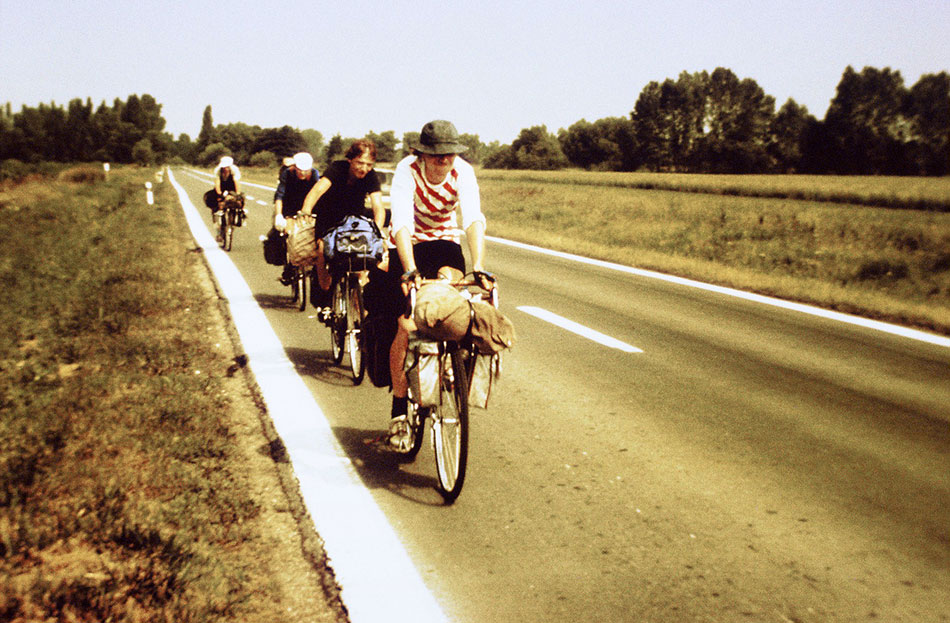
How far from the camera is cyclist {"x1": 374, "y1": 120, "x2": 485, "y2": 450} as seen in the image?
3961mm

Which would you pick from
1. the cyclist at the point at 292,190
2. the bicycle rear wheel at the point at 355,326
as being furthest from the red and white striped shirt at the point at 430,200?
the cyclist at the point at 292,190

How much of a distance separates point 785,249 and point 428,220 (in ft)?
52.1

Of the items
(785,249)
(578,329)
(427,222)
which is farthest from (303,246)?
(785,249)

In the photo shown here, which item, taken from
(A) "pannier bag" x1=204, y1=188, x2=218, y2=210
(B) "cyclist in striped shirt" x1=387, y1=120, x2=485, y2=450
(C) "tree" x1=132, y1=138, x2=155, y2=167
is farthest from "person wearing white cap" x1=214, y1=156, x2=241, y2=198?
(C) "tree" x1=132, y1=138, x2=155, y2=167

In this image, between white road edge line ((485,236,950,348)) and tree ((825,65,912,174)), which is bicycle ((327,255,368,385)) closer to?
white road edge line ((485,236,950,348))

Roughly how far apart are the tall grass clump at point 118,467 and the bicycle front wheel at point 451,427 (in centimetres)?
99

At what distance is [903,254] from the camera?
1678 centimetres

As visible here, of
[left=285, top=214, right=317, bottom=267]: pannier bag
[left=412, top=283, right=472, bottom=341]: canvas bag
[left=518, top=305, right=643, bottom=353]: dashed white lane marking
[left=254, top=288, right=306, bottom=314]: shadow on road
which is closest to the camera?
[left=412, top=283, right=472, bottom=341]: canvas bag

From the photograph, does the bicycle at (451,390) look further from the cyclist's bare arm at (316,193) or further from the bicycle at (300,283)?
the bicycle at (300,283)

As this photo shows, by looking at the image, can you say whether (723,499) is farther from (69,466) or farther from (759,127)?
(759,127)

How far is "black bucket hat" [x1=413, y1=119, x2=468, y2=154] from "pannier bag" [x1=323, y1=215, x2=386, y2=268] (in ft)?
7.41

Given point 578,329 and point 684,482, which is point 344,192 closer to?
point 578,329

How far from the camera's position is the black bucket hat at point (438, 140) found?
3934 millimetres

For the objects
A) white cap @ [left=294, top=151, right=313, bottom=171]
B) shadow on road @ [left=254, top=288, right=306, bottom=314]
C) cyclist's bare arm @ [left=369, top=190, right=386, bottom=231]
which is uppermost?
white cap @ [left=294, top=151, right=313, bottom=171]
